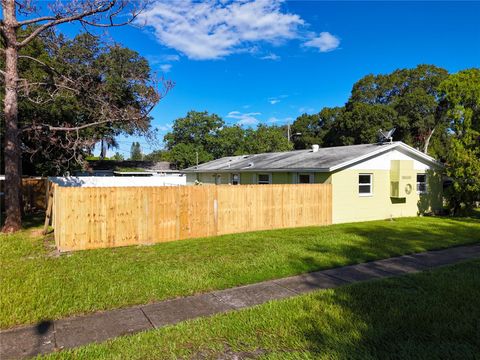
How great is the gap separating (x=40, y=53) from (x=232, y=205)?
18.9 metres

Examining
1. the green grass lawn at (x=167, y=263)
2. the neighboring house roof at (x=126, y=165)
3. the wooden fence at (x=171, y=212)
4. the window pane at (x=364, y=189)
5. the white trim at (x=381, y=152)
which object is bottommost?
Result: the green grass lawn at (x=167, y=263)

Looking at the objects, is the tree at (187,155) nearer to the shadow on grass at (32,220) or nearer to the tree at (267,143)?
the tree at (267,143)

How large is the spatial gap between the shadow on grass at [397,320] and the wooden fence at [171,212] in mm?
6173

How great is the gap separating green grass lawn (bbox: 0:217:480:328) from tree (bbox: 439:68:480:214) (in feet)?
14.3

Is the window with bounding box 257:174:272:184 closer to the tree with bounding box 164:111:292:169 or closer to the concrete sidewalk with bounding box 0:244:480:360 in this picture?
the concrete sidewalk with bounding box 0:244:480:360

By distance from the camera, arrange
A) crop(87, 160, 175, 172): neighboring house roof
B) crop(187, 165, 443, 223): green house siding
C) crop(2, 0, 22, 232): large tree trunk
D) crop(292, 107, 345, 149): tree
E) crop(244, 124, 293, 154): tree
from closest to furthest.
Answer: crop(2, 0, 22, 232): large tree trunk < crop(187, 165, 443, 223): green house siding < crop(87, 160, 175, 172): neighboring house roof < crop(244, 124, 293, 154): tree < crop(292, 107, 345, 149): tree

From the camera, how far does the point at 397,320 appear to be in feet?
15.6

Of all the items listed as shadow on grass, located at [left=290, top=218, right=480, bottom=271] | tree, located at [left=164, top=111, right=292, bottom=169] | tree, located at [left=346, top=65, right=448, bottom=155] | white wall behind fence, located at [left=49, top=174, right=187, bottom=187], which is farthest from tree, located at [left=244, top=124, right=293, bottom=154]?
shadow on grass, located at [left=290, top=218, right=480, bottom=271]

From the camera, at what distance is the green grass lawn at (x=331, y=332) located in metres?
3.92

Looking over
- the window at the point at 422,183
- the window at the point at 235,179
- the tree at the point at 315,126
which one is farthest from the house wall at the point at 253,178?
the tree at the point at 315,126

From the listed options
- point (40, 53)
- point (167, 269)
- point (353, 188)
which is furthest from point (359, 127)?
point (167, 269)

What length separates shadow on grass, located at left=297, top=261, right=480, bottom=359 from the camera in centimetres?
398

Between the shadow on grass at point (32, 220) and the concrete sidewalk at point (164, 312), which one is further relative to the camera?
the shadow on grass at point (32, 220)

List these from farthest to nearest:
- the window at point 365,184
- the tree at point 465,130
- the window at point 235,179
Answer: the window at point 235,179, the window at point 365,184, the tree at point 465,130
